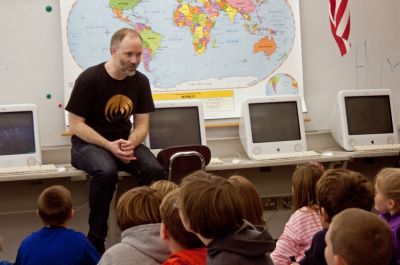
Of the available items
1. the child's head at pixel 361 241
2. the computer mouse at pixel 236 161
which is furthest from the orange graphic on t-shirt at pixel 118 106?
the child's head at pixel 361 241

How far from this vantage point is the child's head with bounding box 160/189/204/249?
5.50 feet

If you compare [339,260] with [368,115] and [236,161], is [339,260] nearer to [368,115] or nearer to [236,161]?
[236,161]

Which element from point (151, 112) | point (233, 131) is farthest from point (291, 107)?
point (151, 112)

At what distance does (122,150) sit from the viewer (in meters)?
3.51

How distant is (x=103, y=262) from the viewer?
A: 6.01 ft

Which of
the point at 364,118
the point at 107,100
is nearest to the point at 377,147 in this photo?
the point at 364,118

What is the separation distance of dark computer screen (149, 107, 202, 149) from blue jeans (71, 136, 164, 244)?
0.98 ft

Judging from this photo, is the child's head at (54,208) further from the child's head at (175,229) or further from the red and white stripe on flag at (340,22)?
the red and white stripe on flag at (340,22)

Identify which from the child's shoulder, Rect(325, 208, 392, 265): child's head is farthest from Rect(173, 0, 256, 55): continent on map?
Rect(325, 208, 392, 265): child's head

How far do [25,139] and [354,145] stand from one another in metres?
2.38

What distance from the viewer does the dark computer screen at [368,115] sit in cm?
433

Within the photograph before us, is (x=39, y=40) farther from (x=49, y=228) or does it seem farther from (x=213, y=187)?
(x=213, y=187)

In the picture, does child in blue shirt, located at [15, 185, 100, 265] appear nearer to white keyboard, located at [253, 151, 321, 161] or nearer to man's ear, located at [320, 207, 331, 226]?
man's ear, located at [320, 207, 331, 226]

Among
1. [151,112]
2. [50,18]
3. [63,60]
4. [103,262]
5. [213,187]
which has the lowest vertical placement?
[103,262]
